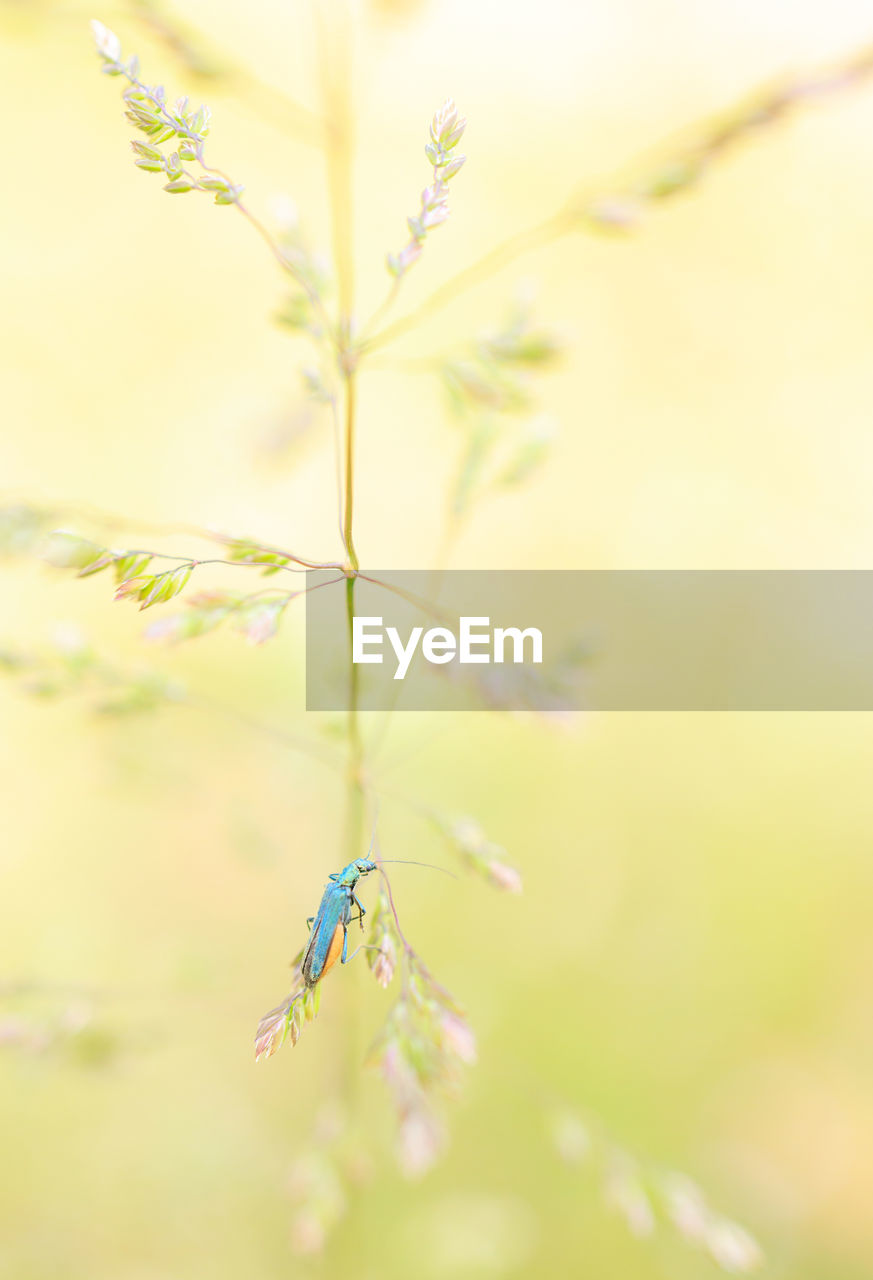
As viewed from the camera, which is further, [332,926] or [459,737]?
[459,737]

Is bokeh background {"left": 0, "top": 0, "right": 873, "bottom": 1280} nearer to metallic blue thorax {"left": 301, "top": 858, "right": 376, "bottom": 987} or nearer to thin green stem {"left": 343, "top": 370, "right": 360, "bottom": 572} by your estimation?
metallic blue thorax {"left": 301, "top": 858, "right": 376, "bottom": 987}

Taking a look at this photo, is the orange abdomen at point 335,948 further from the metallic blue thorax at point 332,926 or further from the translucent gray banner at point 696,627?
the translucent gray banner at point 696,627

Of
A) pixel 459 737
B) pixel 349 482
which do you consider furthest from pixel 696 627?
pixel 349 482

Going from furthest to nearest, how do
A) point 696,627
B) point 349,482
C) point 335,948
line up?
point 696,627, point 335,948, point 349,482

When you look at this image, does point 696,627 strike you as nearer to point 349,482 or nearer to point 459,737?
point 459,737

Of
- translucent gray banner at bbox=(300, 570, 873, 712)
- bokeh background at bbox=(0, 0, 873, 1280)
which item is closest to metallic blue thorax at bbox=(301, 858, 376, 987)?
bokeh background at bbox=(0, 0, 873, 1280)

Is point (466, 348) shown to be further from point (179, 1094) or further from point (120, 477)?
point (120, 477)

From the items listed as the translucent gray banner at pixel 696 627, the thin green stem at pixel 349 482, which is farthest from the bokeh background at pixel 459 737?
the thin green stem at pixel 349 482

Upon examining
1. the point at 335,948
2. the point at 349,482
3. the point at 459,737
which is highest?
the point at 349,482

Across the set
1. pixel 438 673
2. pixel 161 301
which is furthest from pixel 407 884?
pixel 161 301
